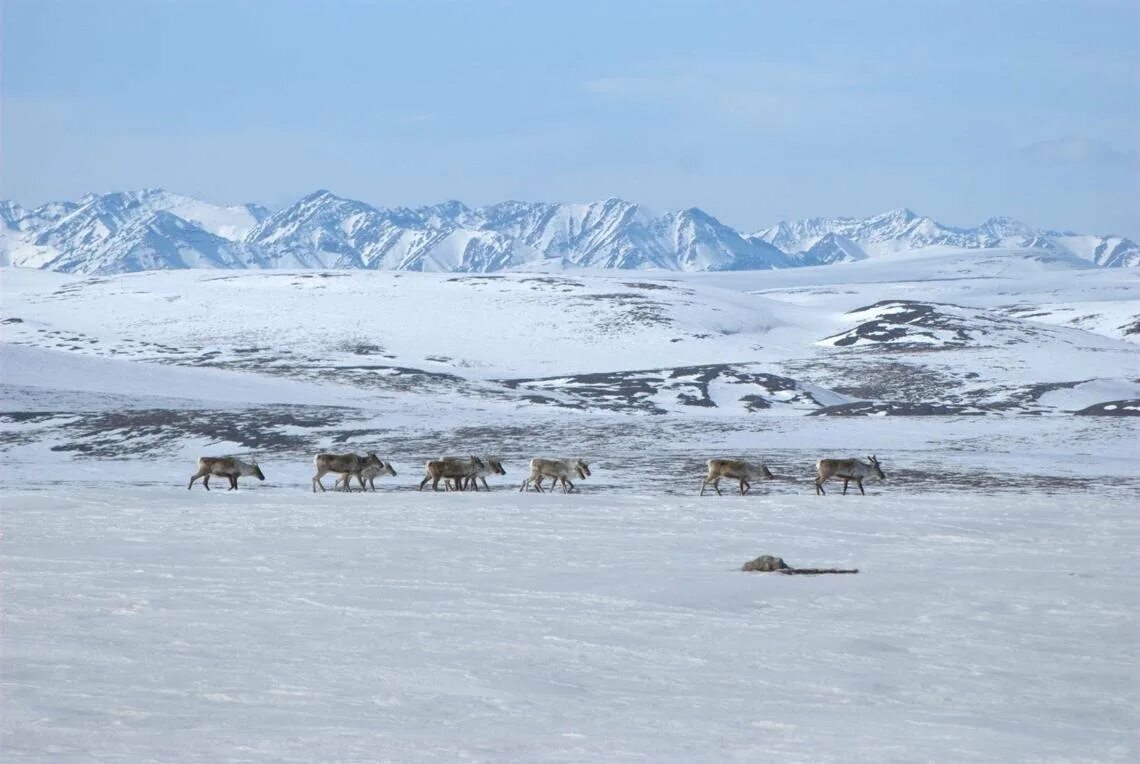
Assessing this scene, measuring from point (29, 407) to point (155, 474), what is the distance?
23082 millimetres

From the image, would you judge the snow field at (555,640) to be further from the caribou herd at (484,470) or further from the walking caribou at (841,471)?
the caribou herd at (484,470)

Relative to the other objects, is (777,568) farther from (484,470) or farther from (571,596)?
(484,470)

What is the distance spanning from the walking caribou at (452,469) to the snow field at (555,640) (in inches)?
302

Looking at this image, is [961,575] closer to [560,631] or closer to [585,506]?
[560,631]

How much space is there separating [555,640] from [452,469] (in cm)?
1934

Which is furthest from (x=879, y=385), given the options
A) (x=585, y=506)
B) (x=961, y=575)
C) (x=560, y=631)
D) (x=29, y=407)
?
(x=560, y=631)

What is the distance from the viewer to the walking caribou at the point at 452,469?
34.1 meters

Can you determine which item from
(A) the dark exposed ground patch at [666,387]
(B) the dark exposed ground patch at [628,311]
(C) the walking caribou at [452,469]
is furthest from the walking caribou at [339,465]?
(B) the dark exposed ground patch at [628,311]

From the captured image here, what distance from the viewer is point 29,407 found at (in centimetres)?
6212

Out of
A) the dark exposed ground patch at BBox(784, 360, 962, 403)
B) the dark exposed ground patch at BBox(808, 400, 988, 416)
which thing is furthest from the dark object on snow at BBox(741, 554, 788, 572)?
the dark exposed ground patch at BBox(784, 360, 962, 403)

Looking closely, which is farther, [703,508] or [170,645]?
[703,508]

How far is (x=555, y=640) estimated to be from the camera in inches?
600

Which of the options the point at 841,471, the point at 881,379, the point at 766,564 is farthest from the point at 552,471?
Answer: the point at 881,379

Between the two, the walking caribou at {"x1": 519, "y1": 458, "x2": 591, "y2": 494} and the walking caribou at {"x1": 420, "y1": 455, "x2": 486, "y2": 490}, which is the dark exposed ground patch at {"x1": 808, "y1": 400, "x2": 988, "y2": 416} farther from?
the walking caribou at {"x1": 420, "y1": 455, "x2": 486, "y2": 490}
